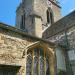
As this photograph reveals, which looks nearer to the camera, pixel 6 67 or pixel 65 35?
pixel 6 67

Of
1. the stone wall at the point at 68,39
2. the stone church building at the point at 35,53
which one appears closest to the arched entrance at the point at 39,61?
the stone church building at the point at 35,53

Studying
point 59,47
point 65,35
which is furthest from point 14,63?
point 65,35

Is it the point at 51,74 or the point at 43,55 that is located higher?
the point at 43,55

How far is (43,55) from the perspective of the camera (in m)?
6.78

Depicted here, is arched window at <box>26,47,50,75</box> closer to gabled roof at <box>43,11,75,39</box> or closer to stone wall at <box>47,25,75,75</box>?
stone wall at <box>47,25,75,75</box>

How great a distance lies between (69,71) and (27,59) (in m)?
2.50

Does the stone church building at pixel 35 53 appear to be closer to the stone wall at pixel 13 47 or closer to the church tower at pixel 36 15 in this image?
the stone wall at pixel 13 47

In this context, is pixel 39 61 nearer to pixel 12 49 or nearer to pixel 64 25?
pixel 12 49

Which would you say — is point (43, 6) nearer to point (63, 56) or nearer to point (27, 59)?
point (63, 56)

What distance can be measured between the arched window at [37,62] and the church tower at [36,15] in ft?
18.0

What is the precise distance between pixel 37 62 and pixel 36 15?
707 cm


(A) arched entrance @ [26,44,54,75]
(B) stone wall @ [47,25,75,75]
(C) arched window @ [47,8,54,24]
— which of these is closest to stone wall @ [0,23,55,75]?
(A) arched entrance @ [26,44,54,75]

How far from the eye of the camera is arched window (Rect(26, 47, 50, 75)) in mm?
6124

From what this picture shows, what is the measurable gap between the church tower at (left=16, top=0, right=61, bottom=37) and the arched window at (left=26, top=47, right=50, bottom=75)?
5.49 metres
